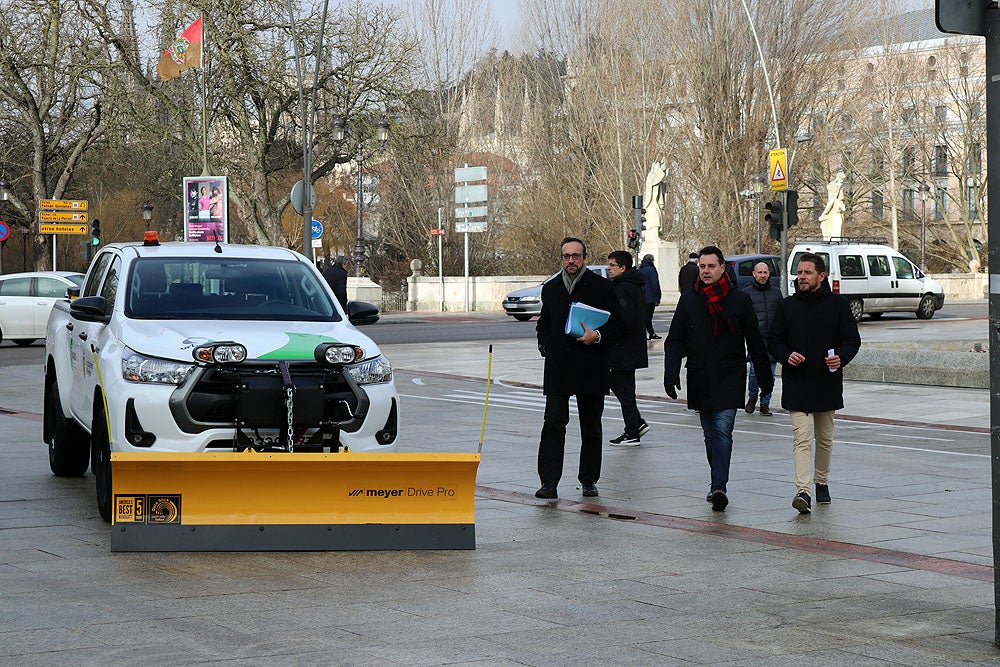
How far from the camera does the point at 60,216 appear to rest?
144 feet

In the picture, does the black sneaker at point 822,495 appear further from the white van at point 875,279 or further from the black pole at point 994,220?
the white van at point 875,279

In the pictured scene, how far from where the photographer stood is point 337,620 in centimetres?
656

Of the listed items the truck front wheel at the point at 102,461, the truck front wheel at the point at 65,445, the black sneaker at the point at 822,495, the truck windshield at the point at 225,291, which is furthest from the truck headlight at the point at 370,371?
the black sneaker at the point at 822,495

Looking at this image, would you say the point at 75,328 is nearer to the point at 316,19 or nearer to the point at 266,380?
the point at 266,380

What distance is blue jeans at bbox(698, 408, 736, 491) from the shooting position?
33.6 ft

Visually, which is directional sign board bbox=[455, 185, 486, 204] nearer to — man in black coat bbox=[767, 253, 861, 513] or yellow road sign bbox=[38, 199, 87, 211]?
yellow road sign bbox=[38, 199, 87, 211]

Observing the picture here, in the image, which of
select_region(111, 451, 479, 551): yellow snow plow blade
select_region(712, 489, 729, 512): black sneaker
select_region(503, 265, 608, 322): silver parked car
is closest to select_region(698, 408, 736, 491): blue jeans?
select_region(712, 489, 729, 512): black sneaker

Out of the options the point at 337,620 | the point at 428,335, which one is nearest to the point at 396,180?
the point at 428,335

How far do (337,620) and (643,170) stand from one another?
49554mm

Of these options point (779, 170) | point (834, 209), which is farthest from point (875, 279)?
point (834, 209)

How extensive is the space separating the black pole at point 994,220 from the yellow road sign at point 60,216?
4045 centimetres

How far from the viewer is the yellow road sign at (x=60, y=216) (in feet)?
143

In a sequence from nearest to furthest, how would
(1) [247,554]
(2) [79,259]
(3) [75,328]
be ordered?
(1) [247,554], (3) [75,328], (2) [79,259]

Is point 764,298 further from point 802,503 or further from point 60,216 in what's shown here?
point 60,216
